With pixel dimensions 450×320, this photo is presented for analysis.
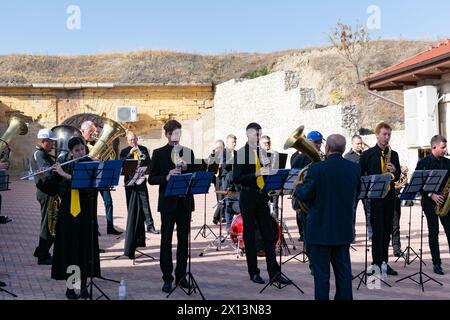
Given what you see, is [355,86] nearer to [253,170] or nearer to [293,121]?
[293,121]

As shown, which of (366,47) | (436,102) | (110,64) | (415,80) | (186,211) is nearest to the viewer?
(186,211)

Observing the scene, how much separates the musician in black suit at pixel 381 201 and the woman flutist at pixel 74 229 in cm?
381

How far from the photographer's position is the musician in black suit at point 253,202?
8.34 meters

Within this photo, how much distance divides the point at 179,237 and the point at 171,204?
458mm

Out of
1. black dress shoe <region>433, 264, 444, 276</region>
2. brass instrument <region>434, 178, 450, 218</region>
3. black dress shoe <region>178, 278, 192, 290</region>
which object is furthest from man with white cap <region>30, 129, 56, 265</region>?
black dress shoe <region>433, 264, 444, 276</region>

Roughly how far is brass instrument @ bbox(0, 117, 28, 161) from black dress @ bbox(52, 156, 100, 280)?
1046 mm

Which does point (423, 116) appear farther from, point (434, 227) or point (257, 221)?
point (257, 221)

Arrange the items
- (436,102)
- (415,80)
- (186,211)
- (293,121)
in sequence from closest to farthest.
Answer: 1. (186,211)
2. (436,102)
3. (415,80)
4. (293,121)

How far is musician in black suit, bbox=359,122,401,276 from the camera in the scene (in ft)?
28.9

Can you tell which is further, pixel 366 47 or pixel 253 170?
pixel 366 47

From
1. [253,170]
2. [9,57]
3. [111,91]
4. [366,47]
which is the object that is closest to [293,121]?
[366,47]

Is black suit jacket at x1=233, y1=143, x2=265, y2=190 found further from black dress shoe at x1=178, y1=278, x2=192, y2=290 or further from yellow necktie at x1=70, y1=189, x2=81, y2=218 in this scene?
yellow necktie at x1=70, y1=189, x2=81, y2=218

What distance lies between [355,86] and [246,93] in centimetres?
525
